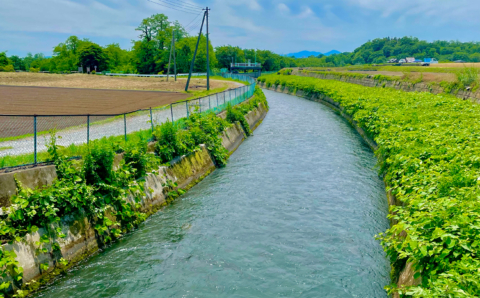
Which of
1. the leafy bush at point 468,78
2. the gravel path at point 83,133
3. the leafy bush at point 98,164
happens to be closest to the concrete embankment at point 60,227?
the leafy bush at point 98,164

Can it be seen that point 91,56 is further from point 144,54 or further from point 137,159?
point 137,159

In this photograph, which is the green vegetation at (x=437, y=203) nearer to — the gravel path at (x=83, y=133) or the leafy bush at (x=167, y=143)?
the leafy bush at (x=167, y=143)

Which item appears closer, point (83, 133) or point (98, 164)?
point (98, 164)

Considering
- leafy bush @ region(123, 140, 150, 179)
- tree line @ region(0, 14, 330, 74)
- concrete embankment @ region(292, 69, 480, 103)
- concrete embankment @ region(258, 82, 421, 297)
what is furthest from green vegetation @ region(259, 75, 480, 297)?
tree line @ region(0, 14, 330, 74)

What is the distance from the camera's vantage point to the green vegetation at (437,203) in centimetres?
554

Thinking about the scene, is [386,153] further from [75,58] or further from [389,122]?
[75,58]

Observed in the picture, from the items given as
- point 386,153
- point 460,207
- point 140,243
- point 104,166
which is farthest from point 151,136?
point 460,207

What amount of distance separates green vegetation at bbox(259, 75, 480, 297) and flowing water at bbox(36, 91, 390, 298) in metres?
1.19

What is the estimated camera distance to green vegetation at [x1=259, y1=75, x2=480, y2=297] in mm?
5543

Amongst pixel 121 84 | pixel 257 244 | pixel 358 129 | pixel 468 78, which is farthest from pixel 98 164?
pixel 121 84

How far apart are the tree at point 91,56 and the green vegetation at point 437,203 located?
11590 centimetres

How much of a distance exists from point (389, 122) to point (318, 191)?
289 inches

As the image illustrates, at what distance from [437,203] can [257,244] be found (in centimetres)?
507

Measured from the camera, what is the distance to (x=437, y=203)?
23.2 feet
